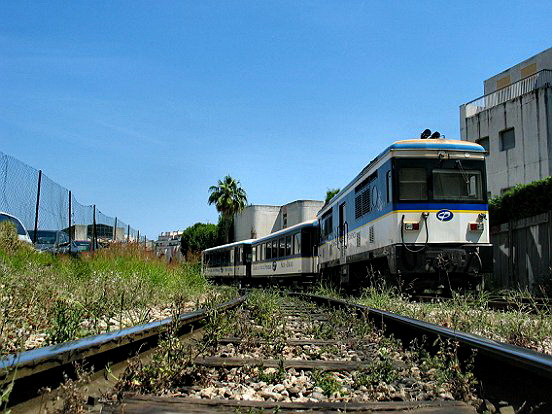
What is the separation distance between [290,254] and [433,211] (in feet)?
41.2

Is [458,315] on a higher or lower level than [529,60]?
lower

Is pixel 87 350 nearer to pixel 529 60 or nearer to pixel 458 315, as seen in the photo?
pixel 458 315

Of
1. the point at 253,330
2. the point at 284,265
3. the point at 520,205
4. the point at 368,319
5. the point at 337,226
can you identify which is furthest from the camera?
the point at 284,265

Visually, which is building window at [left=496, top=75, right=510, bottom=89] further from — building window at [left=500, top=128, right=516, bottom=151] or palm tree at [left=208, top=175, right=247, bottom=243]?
palm tree at [left=208, top=175, right=247, bottom=243]

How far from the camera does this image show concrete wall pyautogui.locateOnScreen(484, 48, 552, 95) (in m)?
31.3

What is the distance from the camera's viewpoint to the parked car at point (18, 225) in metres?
11.9

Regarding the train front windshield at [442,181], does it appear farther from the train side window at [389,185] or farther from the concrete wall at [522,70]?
the concrete wall at [522,70]

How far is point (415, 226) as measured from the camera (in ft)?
36.8

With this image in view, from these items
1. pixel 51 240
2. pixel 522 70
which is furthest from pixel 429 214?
pixel 522 70

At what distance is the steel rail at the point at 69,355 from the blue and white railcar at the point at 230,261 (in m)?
23.6

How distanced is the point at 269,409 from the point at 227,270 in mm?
32297

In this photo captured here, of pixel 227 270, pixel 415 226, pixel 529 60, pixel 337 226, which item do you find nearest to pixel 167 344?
pixel 415 226

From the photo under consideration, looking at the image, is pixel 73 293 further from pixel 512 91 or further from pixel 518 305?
pixel 512 91

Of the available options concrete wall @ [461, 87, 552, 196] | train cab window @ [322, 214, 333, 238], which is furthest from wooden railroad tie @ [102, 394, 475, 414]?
concrete wall @ [461, 87, 552, 196]
